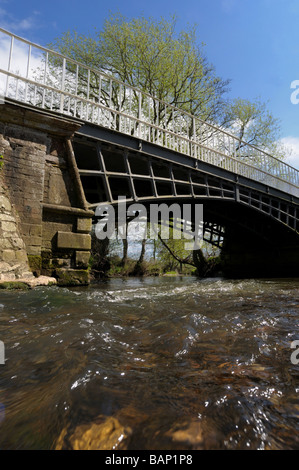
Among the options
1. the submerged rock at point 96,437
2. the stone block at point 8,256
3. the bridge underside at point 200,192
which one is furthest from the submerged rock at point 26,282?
the submerged rock at point 96,437


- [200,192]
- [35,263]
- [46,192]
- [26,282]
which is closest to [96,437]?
[26,282]

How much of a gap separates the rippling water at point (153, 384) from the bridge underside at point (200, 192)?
5437mm

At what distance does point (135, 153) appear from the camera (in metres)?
8.71

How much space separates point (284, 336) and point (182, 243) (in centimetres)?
2577

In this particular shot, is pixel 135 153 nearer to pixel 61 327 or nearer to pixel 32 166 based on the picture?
pixel 32 166

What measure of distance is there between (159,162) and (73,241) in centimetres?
452

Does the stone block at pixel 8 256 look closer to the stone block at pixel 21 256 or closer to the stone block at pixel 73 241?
the stone block at pixel 21 256

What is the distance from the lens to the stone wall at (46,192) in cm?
595

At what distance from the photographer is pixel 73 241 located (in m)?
6.64

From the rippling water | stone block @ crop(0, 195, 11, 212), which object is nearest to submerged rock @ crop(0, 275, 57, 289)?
stone block @ crop(0, 195, 11, 212)

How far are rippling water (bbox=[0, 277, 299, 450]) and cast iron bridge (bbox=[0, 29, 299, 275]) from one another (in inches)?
213

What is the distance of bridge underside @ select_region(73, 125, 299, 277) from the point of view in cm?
820

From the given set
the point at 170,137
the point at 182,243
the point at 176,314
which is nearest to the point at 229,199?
the point at 170,137

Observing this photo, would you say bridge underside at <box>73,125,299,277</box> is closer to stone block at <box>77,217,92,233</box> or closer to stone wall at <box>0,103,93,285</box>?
stone block at <box>77,217,92,233</box>
